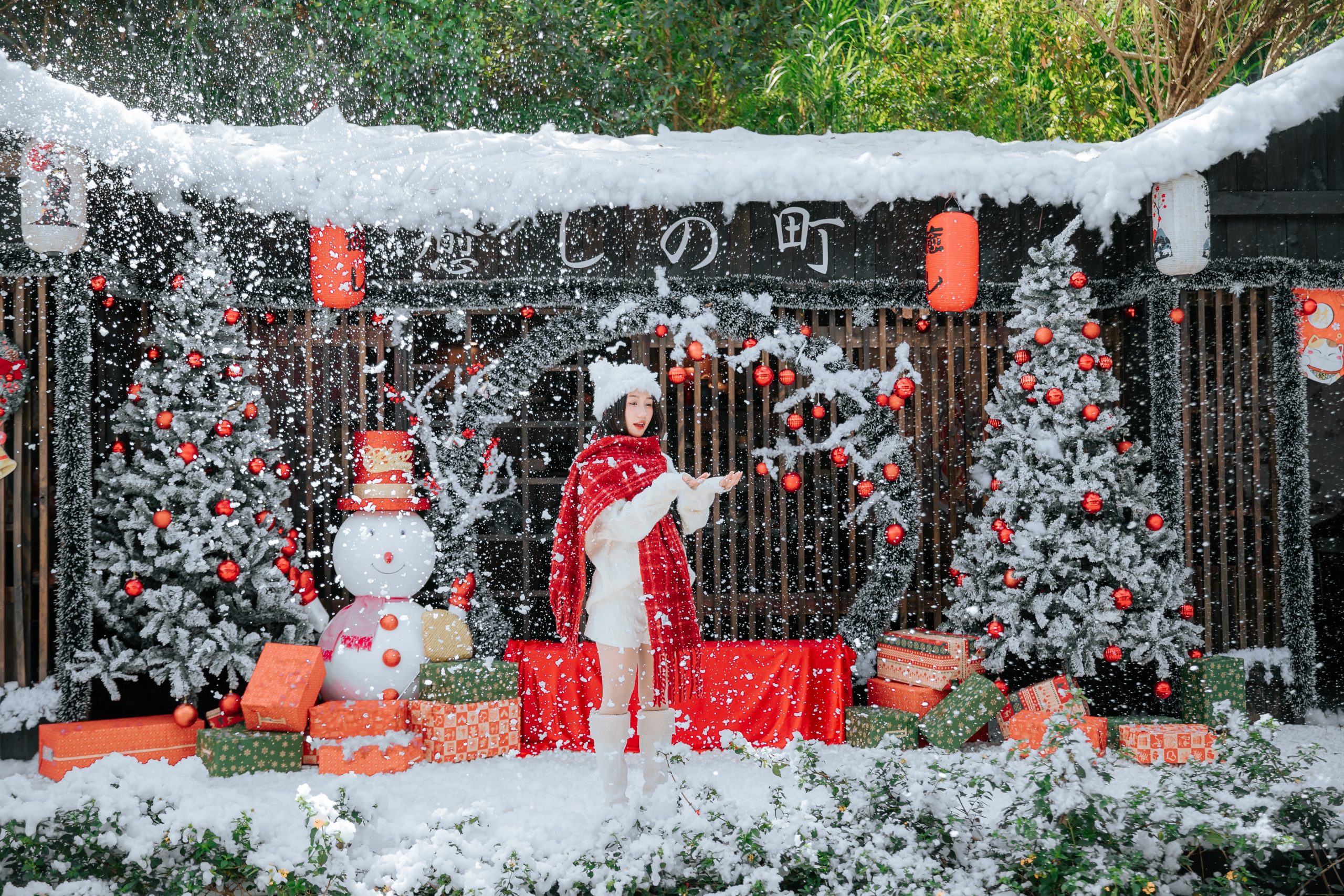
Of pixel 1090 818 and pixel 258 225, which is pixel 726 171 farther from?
pixel 1090 818

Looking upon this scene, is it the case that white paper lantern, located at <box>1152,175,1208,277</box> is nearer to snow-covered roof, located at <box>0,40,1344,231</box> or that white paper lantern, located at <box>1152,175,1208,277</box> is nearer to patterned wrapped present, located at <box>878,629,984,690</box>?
snow-covered roof, located at <box>0,40,1344,231</box>

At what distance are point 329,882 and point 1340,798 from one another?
3589 mm

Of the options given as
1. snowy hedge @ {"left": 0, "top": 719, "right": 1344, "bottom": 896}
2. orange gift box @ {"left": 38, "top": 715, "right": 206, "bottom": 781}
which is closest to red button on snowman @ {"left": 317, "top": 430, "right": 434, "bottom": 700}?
orange gift box @ {"left": 38, "top": 715, "right": 206, "bottom": 781}

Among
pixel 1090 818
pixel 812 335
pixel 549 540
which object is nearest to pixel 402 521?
pixel 549 540

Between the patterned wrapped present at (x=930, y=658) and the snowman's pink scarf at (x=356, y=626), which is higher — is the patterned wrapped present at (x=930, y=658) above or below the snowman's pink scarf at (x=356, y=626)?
below

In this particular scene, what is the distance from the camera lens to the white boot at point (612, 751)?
164 inches

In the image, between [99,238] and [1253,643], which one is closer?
[99,238]

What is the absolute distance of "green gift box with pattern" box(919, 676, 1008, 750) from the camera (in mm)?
5125

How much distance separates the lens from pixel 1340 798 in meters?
3.55

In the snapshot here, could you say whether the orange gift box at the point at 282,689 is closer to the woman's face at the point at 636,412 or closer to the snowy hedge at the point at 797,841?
→ the snowy hedge at the point at 797,841

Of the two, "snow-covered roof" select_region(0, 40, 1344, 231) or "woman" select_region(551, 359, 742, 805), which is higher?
"snow-covered roof" select_region(0, 40, 1344, 231)

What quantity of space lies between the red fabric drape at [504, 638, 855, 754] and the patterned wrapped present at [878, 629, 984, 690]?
34 centimetres

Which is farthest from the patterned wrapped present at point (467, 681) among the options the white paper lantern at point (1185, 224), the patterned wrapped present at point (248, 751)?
the white paper lantern at point (1185, 224)

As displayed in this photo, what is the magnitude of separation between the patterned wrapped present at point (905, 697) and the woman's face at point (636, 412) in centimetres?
226
